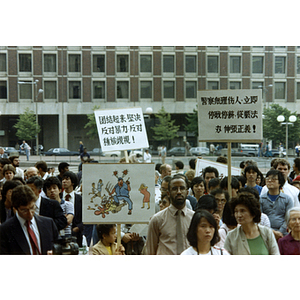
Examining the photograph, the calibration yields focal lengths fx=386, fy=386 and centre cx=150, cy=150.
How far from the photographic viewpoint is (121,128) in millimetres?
5113

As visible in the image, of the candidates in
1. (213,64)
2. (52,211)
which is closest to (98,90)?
(213,64)

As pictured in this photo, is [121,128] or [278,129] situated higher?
[278,129]

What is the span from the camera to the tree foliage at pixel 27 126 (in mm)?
9297

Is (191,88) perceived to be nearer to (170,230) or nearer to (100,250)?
(170,230)

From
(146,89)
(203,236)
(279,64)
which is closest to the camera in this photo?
(203,236)

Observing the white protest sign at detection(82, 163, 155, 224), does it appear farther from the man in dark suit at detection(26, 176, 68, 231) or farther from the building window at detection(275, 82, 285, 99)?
the building window at detection(275, 82, 285, 99)

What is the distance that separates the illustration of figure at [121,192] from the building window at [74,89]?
28.1 ft

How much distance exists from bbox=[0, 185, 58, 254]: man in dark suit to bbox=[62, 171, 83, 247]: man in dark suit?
1117 mm

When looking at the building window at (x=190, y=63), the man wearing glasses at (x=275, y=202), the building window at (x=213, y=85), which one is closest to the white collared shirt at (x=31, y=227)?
the man wearing glasses at (x=275, y=202)

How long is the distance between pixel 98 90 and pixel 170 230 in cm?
1148

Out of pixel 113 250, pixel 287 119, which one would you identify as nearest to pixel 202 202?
pixel 113 250

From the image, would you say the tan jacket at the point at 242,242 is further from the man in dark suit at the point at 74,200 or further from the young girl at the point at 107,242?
the man in dark suit at the point at 74,200

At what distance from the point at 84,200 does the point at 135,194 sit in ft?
1.80

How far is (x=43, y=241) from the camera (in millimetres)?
3500
